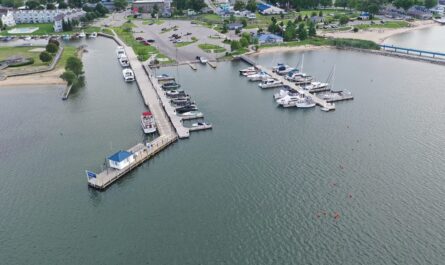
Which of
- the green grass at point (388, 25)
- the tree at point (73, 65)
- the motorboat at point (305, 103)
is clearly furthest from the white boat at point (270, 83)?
the green grass at point (388, 25)

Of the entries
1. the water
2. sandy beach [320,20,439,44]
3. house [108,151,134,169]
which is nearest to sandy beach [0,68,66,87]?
house [108,151,134,169]

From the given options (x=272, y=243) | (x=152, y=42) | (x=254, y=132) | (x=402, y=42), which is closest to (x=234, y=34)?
(x=152, y=42)

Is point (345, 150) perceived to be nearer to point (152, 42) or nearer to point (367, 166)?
point (367, 166)

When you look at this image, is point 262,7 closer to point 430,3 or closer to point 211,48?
point 430,3

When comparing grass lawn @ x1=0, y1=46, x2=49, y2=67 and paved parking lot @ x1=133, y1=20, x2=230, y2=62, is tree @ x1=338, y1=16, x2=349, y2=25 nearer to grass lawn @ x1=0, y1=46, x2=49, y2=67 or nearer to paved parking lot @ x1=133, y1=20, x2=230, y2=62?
paved parking lot @ x1=133, y1=20, x2=230, y2=62

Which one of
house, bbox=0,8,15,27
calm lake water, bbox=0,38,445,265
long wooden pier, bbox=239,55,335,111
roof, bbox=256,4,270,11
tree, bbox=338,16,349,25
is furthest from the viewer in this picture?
roof, bbox=256,4,270,11

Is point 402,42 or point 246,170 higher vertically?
point 402,42
